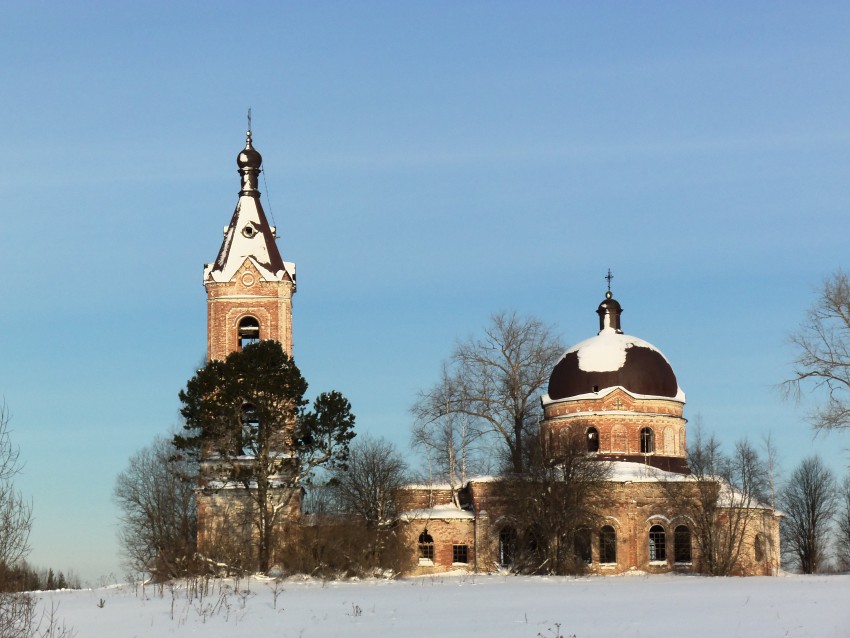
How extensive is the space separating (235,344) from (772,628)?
29.6 metres

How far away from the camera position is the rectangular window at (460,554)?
149ft

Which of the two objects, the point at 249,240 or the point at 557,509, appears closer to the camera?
the point at 557,509

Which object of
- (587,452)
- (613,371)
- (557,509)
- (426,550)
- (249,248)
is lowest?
(426,550)

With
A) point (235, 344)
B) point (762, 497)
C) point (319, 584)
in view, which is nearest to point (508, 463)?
point (762, 497)

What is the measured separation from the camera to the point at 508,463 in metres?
50.0

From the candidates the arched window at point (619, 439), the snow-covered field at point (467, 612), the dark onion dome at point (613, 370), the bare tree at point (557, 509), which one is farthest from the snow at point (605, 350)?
the snow-covered field at point (467, 612)

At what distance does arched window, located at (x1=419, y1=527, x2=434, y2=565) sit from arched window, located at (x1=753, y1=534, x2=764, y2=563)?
1184cm

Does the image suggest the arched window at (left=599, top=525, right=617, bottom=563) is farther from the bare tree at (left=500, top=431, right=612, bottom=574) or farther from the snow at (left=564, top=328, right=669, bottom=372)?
the snow at (left=564, top=328, right=669, bottom=372)

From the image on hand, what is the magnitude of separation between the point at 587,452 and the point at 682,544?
15.6ft

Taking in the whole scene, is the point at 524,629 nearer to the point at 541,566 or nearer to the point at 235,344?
the point at 541,566

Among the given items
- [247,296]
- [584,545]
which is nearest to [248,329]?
[247,296]

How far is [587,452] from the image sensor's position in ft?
153

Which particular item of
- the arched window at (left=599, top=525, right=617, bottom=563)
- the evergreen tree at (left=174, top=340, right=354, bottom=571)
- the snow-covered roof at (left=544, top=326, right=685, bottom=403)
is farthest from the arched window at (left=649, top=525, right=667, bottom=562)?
the evergreen tree at (left=174, top=340, right=354, bottom=571)

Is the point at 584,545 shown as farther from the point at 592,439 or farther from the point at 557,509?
the point at 592,439
